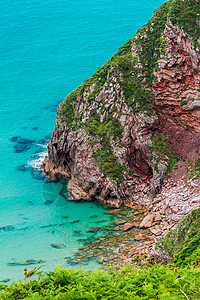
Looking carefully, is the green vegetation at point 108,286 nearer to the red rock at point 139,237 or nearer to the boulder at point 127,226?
the red rock at point 139,237

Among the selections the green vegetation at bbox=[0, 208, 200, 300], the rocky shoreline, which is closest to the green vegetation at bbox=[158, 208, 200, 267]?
the rocky shoreline

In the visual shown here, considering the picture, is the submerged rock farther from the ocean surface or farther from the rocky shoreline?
the rocky shoreline

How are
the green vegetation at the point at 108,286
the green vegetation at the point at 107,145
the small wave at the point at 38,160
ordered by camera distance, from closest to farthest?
the green vegetation at the point at 108,286 → the green vegetation at the point at 107,145 → the small wave at the point at 38,160

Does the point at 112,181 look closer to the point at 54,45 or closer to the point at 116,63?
the point at 116,63

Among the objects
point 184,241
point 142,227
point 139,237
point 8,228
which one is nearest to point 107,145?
point 142,227

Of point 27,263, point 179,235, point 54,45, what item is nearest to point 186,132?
point 179,235

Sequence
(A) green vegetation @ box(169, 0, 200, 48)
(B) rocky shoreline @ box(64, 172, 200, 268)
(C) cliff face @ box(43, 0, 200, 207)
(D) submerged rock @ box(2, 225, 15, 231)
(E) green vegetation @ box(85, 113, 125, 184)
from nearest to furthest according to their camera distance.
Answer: (B) rocky shoreline @ box(64, 172, 200, 268)
(D) submerged rock @ box(2, 225, 15, 231)
(A) green vegetation @ box(169, 0, 200, 48)
(C) cliff face @ box(43, 0, 200, 207)
(E) green vegetation @ box(85, 113, 125, 184)

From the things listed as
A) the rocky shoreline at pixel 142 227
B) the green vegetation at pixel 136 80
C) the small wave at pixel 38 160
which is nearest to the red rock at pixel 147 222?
the rocky shoreline at pixel 142 227
